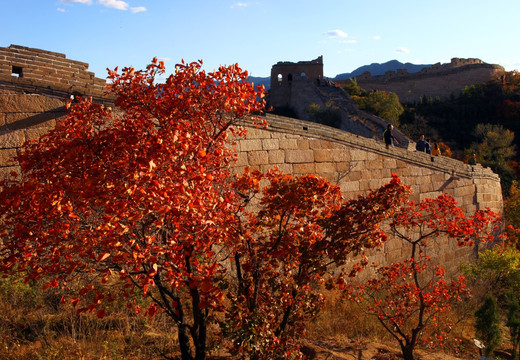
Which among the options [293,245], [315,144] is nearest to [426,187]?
[315,144]

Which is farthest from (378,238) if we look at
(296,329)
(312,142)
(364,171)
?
(364,171)

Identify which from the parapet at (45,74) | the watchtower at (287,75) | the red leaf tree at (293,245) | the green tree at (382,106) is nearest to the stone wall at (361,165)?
the parapet at (45,74)

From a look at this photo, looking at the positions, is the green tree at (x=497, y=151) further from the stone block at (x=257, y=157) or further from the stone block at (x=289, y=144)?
the stone block at (x=257, y=157)

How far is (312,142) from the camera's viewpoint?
31.2ft

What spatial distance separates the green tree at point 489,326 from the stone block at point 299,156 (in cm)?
448

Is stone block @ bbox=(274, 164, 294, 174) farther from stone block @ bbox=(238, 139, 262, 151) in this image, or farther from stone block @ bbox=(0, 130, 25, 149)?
stone block @ bbox=(0, 130, 25, 149)

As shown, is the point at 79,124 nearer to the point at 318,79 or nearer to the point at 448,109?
the point at 318,79

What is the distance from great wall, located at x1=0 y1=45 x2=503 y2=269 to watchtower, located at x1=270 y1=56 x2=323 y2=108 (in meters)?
25.0

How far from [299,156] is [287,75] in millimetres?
32355

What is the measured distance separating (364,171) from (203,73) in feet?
23.1

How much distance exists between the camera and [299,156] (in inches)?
363

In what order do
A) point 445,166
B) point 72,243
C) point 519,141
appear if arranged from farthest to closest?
point 519,141
point 445,166
point 72,243

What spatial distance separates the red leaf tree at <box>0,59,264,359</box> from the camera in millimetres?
3299

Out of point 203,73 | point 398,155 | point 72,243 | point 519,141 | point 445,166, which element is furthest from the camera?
point 519,141
